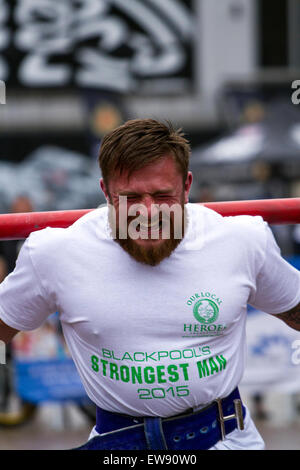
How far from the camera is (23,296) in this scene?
2096 millimetres

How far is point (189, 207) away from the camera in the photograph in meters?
2.26

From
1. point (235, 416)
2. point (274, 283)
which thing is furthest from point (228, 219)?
point (235, 416)

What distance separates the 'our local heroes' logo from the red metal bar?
0.38 metres

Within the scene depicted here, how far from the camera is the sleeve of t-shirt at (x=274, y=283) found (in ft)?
7.06

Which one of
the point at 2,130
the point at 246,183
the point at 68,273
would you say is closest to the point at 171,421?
the point at 68,273

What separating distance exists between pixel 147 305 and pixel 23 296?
0.35 metres

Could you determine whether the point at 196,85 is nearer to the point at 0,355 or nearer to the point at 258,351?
the point at 258,351

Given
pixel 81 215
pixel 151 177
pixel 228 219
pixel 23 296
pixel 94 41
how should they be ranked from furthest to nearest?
1. pixel 94 41
2. pixel 81 215
3. pixel 228 219
4. pixel 23 296
5. pixel 151 177

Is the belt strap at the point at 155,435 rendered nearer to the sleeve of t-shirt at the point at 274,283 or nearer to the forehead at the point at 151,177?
the sleeve of t-shirt at the point at 274,283

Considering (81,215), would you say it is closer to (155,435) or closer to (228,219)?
(228,219)

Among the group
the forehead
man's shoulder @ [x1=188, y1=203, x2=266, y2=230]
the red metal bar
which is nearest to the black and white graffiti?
the red metal bar

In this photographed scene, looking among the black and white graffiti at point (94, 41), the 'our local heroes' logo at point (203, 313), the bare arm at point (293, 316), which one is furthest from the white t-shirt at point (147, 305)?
the black and white graffiti at point (94, 41)

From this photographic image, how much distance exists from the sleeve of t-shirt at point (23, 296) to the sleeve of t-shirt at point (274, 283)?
Answer: 0.60m

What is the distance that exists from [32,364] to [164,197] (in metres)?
4.52
